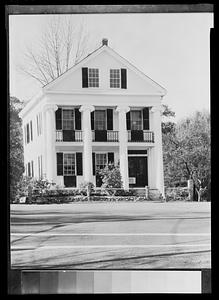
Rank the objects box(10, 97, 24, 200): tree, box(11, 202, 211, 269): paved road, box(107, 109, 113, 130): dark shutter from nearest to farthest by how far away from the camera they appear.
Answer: box(10, 97, 24, 200): tree, box(107, 109, 113, 130): dark shutter, box(11, 202, 211, 269): paved road

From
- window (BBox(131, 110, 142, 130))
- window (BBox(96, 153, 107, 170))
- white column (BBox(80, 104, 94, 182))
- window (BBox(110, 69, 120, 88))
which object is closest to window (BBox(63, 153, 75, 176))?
white column (BBox(80, 104, 94, 182))

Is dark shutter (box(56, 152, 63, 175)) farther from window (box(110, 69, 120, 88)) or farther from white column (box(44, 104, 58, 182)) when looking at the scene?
window (box(110, 69, 120, 88))

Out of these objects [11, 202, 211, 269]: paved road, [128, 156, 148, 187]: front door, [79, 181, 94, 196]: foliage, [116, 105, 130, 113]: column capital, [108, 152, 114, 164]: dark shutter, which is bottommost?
[11, 202, 211, 269]: paved road

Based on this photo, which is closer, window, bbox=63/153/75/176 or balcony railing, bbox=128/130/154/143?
window, bbox=63/153/75/176

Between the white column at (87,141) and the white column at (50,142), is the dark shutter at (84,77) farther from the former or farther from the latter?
the white column at (50,142)

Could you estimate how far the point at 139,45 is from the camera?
4.59 metres

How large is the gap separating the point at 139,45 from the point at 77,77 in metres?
0.59

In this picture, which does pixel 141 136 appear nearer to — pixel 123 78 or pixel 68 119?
pixel 123 78

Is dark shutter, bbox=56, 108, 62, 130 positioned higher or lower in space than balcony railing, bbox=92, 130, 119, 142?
higher

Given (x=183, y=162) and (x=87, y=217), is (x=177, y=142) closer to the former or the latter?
(x=183, y=162)

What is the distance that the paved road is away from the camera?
4758mm

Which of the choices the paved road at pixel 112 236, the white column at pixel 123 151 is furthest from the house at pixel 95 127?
the paved road at pixel 112 236

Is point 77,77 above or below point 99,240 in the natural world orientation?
above
